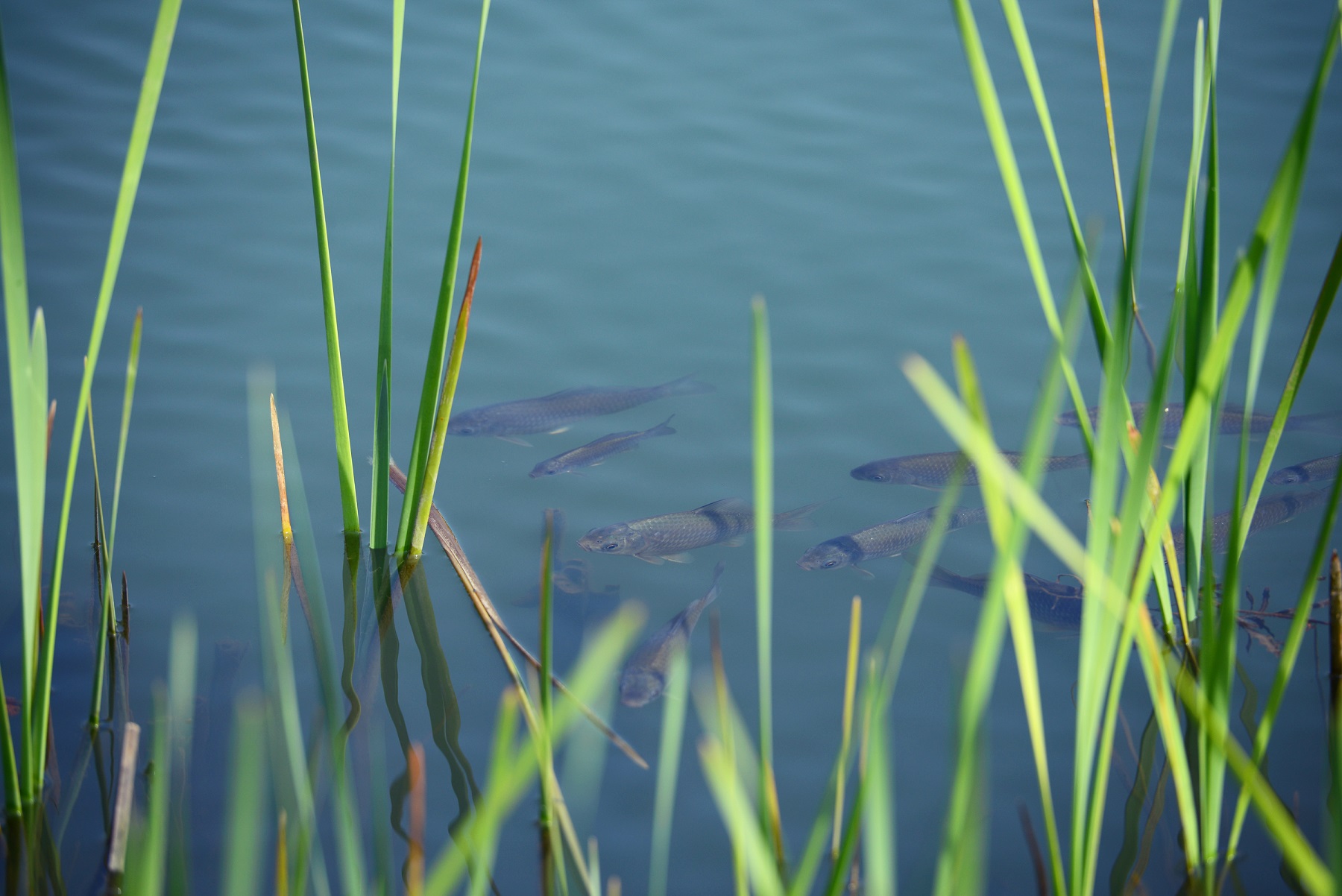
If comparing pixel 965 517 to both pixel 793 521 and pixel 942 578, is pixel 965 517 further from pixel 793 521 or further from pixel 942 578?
pixel 793 521

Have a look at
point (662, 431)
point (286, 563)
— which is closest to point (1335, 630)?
point (662, 431)

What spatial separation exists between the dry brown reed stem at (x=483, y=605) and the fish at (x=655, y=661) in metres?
0.14

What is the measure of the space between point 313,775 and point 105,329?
2.82 meters

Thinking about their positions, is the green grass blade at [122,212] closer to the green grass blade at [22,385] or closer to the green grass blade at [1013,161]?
the green grass blade at [22,385]

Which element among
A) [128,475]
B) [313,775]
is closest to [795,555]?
[313,775]

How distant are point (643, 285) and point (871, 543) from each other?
1.99 metres

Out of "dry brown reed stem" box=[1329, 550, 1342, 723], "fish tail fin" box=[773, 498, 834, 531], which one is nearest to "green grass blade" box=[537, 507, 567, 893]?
"fish tail fin" box=[773, 498, 834, 531]

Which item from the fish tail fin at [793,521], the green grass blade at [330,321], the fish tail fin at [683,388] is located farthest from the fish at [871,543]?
the green grass blade at [330,321]

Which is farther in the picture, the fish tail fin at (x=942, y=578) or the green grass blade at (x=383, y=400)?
the fish tail fin at (x=942, y=578)

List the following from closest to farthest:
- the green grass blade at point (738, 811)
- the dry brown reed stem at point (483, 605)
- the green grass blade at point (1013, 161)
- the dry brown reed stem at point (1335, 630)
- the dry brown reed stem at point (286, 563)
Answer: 1. the green grass blade at point (738, 811)
2. the green grass blade at point (1013, 161)
3. the dry brown reed stem at point (1335, 630)
4. the dry brown reed stem at point (483, 605)
5. the dry brown reed stem at point (286, 563)

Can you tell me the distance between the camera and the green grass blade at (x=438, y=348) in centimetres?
229

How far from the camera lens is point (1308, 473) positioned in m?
3.55

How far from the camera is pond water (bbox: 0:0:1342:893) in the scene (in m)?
2.72

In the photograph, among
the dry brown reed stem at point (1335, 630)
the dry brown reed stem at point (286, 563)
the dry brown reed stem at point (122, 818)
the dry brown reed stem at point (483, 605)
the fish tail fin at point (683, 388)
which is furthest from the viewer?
the fish tail fin at point (683, 388)
